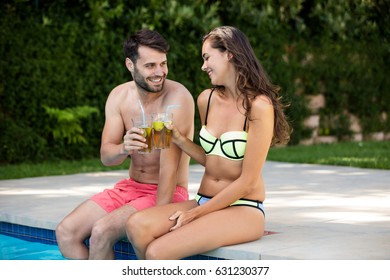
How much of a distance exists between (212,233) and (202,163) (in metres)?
0.53

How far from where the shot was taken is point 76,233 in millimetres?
5277

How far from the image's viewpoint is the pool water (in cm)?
605

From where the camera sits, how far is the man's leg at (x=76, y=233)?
17.3 ft

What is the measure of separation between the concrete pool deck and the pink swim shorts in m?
0.67

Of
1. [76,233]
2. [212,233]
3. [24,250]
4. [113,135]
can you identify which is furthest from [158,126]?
[24,250]

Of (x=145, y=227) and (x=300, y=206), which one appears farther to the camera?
(x=300, y=206)

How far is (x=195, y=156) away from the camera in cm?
502

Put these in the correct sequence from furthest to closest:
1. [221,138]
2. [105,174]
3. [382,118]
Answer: [382,118]
[105,174]
[221,138]

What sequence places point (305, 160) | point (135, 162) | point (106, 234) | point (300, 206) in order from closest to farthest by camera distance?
point (106, 234)
point (135, 162)
point (300, 206)
point (305, 160)

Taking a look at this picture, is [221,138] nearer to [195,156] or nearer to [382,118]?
[195,156]

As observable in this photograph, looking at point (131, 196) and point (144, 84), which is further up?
point (144, 84)

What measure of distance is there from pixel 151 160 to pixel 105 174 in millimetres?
4332

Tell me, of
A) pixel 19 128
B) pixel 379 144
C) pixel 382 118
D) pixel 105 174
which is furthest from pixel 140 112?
pixel 382 118

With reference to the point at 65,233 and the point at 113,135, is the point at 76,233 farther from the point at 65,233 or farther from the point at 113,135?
the point at 113,135
